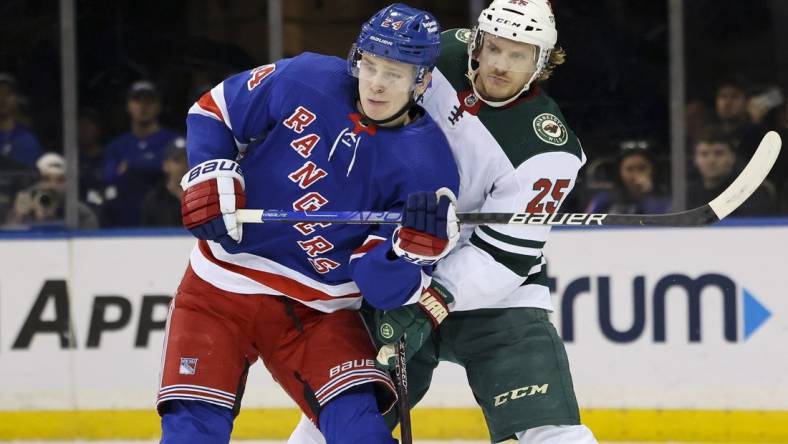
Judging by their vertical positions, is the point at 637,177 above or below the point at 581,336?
above

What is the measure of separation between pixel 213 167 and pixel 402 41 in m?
0.43

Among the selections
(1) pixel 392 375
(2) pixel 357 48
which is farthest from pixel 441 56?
(1) pixel 392 375

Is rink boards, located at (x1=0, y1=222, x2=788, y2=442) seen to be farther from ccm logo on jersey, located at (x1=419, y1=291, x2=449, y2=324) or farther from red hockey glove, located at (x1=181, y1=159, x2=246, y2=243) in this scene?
red hockey glove, located at (x1=181, y1=159, x2=246, y2=243)

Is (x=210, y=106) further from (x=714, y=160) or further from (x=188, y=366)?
(x=714, y=160)

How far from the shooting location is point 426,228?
2.55 meters

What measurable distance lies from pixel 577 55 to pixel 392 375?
1.94 meters

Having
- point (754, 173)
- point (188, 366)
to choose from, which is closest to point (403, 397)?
point (188, 366)

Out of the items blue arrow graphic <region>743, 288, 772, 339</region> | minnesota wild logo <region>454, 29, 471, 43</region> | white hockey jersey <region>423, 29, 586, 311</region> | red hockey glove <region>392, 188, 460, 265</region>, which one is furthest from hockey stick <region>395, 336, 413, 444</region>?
blue arrow graphic <region>743, 288, 772, 339</region>

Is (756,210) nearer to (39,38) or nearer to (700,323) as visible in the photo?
(700,323)

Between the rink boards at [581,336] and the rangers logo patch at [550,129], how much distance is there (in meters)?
1.54

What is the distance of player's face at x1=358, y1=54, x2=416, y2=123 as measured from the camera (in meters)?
2.64

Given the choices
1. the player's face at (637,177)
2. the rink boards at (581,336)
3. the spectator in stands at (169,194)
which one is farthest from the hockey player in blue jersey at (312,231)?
the player's face at (637,177)

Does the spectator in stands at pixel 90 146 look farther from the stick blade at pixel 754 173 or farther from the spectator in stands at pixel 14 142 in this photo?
the stick blade at pixel 754 173

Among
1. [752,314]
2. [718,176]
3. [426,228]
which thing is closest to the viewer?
[426,228]
